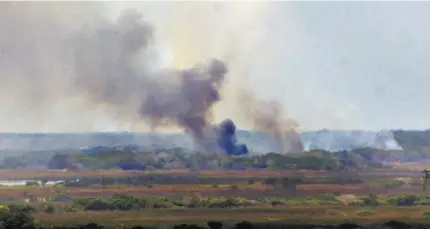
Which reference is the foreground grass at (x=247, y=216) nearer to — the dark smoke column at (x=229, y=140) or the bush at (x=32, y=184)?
the bush at (x=32, y=184)

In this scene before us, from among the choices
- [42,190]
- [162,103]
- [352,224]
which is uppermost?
[162,103]

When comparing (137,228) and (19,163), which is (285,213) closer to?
(137,228)

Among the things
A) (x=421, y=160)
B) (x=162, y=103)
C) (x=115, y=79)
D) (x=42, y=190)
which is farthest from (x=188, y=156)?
(x=421, y=160)

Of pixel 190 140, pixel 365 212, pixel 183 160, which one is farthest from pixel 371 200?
pixel 190 140

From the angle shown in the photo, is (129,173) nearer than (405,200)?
No

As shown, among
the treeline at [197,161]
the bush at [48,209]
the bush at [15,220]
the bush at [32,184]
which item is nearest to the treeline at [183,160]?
the treeline at [197,161]

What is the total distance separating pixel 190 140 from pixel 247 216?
424cm

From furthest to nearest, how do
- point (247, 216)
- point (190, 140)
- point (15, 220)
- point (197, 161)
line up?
1. point (190, 140)
2. point (197, 161)
3. point (247, 216)
4. point (15, 220)

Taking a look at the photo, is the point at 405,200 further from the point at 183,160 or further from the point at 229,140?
the point at 183,160

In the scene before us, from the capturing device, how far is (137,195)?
1833cm

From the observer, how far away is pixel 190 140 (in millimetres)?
21141

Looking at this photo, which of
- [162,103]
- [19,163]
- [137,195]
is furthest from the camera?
[162,103]

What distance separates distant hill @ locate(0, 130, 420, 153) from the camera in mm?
19641

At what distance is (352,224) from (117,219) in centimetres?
620
